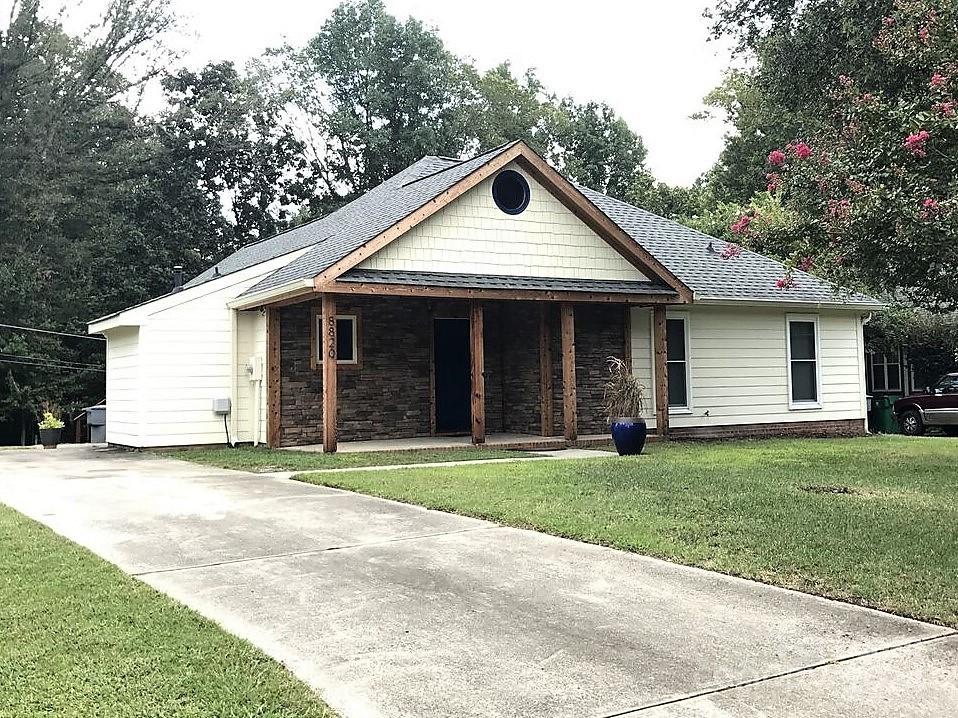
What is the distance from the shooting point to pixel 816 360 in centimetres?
1745

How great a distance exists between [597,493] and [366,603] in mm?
4262

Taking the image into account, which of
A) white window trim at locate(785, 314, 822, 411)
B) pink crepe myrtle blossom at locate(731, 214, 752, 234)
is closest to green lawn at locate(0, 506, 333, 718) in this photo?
pink crepe myrtle blossom at locate(731, 214, 752, 234)

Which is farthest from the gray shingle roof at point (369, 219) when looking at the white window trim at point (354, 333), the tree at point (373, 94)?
the tree at point (373, 94)

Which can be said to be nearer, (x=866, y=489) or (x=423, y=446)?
(x=866, y=489)

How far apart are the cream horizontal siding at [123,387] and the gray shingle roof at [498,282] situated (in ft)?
14.3

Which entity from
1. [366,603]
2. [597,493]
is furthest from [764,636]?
[597,493]

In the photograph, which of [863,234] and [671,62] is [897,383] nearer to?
[671,62]

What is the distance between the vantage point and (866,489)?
902 centimetres

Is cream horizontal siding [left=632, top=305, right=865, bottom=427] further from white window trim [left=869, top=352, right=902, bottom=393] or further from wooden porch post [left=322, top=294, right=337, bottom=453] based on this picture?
white window trim [left=869, top=352, right=902, bottom=393]

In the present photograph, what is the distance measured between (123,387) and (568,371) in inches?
304

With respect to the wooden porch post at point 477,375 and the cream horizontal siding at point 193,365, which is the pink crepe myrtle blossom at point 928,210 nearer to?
the wooden porch post at point 477,375

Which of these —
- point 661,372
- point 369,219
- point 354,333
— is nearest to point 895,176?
point 661,372

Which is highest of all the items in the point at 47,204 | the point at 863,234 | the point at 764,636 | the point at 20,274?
the point at 47,204

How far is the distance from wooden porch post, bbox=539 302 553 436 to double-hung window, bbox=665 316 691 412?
2.45 meters
